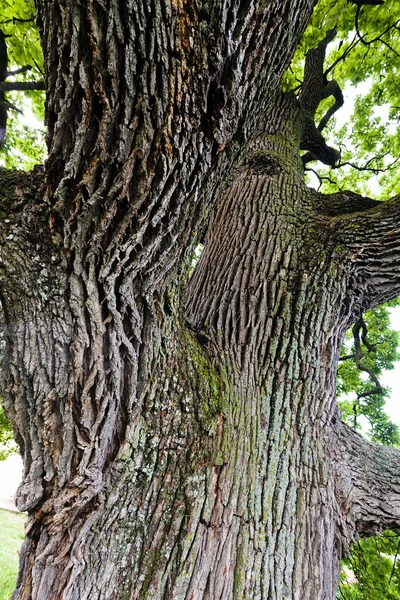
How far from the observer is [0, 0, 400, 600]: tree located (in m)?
1.09

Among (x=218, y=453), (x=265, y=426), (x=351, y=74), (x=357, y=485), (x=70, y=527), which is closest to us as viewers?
(x=70, y=527)

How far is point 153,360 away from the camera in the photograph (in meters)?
1.62

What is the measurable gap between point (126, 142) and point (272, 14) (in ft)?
2.57

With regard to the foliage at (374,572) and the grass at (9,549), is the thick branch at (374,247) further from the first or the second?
the grass at (9,549)

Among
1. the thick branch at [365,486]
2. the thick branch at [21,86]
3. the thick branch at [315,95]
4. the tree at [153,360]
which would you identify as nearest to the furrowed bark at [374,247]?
the tree at [153,360]

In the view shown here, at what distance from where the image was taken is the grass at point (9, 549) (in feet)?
18.3

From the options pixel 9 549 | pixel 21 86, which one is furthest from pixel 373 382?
pixel 9 549

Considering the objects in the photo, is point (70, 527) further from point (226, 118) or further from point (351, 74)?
point (351, 74)

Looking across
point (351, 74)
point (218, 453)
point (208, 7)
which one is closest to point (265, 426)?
point (218, 453)

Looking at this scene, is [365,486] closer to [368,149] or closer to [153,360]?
[153,360]

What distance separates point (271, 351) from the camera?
6.78ft

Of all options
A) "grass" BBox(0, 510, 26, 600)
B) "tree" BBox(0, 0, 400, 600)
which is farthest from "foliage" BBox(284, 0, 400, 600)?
"grass" BBox(0, 510, 26, 600)

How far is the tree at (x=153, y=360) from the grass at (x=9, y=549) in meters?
3.62

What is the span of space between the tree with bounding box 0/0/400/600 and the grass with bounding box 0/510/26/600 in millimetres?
3625
